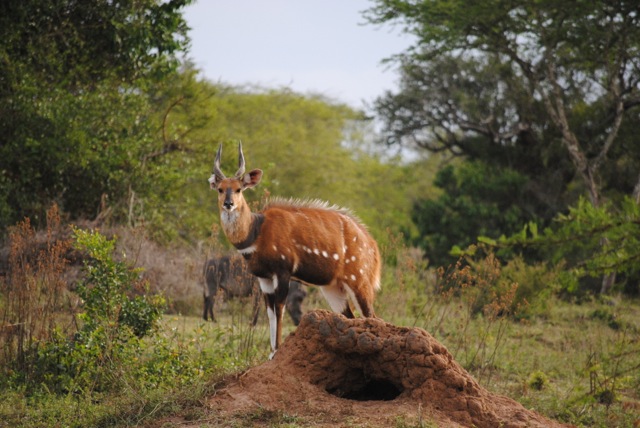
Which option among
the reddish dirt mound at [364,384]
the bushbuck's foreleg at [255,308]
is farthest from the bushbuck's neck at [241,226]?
the reddish dirt mound at [364,384]

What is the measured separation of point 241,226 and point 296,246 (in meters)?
0.69

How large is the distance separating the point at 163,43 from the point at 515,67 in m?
13.3

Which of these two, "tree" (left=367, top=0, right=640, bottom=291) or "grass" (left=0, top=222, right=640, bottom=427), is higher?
"tree" (left=367, top=0, right=640, bottom=291)

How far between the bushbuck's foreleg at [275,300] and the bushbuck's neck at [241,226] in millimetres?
465

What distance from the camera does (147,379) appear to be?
8125 mm

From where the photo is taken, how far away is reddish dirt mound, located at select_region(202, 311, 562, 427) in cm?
614

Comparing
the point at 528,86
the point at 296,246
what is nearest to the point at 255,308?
the point at 296,246

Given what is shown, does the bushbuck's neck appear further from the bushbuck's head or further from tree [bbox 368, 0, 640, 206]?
tree [bbox 368, 0, 640, 206]

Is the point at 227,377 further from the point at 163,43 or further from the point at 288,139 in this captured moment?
the point at 288,139

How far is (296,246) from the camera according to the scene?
359 inches

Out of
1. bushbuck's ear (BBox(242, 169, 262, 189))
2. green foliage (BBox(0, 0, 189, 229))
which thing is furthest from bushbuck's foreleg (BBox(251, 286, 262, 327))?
green foliage (BBox(0, 0, 189, 229))

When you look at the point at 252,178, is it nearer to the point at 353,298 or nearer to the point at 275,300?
the point at 275,300

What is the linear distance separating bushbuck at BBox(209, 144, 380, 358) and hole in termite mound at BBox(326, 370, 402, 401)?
1.65m

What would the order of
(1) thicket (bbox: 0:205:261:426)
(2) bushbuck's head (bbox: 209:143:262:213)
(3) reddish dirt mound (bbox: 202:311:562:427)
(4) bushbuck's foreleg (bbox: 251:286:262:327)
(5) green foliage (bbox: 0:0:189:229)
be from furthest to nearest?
1. (5) green foliage (bbox: 0:0:189:229)
2. (4) bushbuck's foreleg (bbox: 251:286:262:327)
3. (2) bushbuck's head (bbox: 209:143:262:213)
4. (1) thicket (bbox: 0:205:261:426)
5. (3) reddish dirt mound (bbox: 202:311:562:427)
